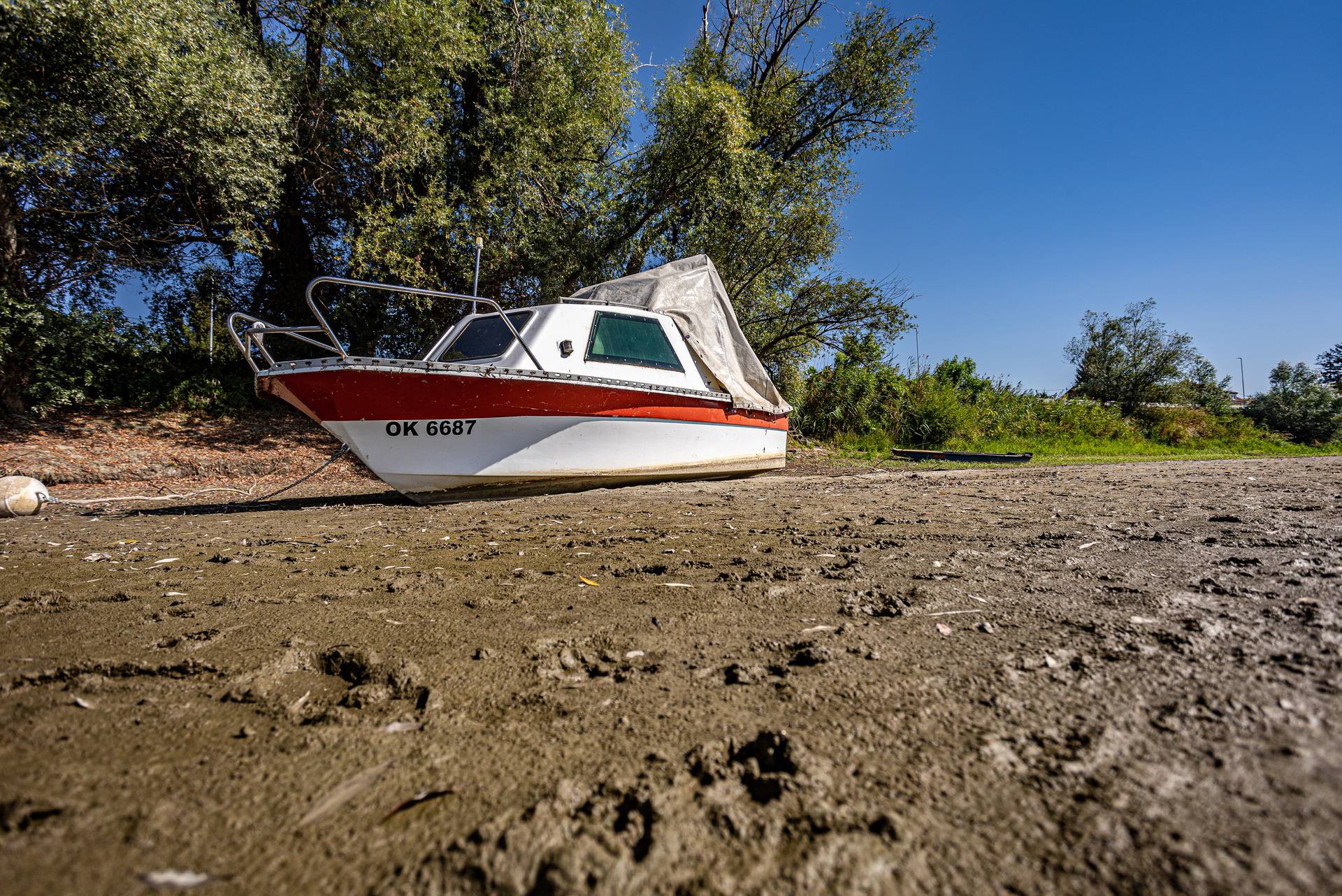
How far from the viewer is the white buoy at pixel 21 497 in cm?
475

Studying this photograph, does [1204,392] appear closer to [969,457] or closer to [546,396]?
[969,457]

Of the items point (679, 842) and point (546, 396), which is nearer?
point (679, 842)

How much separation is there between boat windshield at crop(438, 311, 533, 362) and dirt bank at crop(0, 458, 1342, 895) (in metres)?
3.55

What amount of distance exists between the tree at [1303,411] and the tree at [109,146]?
2995 cm

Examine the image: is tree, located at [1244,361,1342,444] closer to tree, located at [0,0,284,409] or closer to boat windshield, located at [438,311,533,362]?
boat windshield, located at [438,311,533,362]

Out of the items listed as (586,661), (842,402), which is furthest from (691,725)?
(842,402)

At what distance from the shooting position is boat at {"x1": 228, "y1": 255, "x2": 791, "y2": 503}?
4637 mm

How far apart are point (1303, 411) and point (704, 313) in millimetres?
24178

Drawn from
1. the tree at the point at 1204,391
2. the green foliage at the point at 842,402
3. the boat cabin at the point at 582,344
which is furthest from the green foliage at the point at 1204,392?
the boat cabin at the point at 582,344

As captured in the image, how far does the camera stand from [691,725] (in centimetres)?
118

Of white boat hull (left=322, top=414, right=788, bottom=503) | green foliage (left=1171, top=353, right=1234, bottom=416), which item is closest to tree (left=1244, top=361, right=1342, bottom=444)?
green foliage (left=1171, top=353, right=1234, bottom=416)

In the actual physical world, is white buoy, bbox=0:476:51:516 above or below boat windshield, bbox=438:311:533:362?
below

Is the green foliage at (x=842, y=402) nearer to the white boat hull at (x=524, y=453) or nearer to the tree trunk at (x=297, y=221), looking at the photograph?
the white boat hull at (x=524, y=453)

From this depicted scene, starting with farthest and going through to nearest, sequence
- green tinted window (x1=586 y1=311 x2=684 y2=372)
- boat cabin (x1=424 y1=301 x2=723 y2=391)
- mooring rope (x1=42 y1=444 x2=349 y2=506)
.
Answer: green tinted window (x1=586 y1=311 x2=684 y2=372), boat cabin (x1=424 y1=301 x2=723 y2=391), mooring rope (x1=42 y1=444 x2=349 y2=506)
